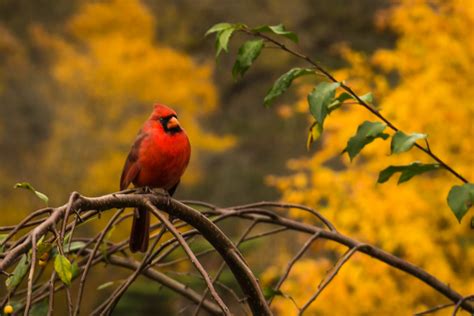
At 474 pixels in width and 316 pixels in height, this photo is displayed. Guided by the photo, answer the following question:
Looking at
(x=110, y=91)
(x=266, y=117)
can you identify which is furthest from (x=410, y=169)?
(x=266, y=117)

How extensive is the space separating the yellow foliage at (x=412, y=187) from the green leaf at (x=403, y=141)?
11.1 ft

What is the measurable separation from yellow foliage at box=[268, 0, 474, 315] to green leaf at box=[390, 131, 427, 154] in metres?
3.39

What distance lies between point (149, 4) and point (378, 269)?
886 cm

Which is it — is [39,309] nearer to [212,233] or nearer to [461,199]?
[212,233]

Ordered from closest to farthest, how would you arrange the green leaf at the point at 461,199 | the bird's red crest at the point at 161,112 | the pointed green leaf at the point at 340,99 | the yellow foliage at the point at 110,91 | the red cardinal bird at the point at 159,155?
1. the green leaf at the point at 461,199
2. the pointed green leaf at the point at 340,99
3. the red cardinal bird at the point at 159,155
4. the bird's red crest at the point at 161,112
5. the yellow foliage at the point at 110,91

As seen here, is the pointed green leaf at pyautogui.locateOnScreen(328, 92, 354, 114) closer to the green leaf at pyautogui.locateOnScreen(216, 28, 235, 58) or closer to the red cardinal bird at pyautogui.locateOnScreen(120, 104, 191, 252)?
the green leaf at pyautogui.locateOnScreen(216, 28, 235, 58)

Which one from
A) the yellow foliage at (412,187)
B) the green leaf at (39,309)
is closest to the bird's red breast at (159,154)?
the green leaf at (39,309)

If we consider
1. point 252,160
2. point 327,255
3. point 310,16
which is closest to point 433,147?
point 327,255

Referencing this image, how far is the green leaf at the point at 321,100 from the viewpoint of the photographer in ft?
3.94

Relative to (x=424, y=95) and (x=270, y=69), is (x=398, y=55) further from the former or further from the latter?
(x=270, y=69)

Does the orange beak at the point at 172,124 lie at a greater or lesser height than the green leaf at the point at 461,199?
greater

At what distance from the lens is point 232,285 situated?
8.53 m

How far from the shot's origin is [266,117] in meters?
12.7

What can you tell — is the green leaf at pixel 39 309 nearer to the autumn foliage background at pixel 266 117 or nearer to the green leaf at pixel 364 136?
the green leaf at pixel 364 136
